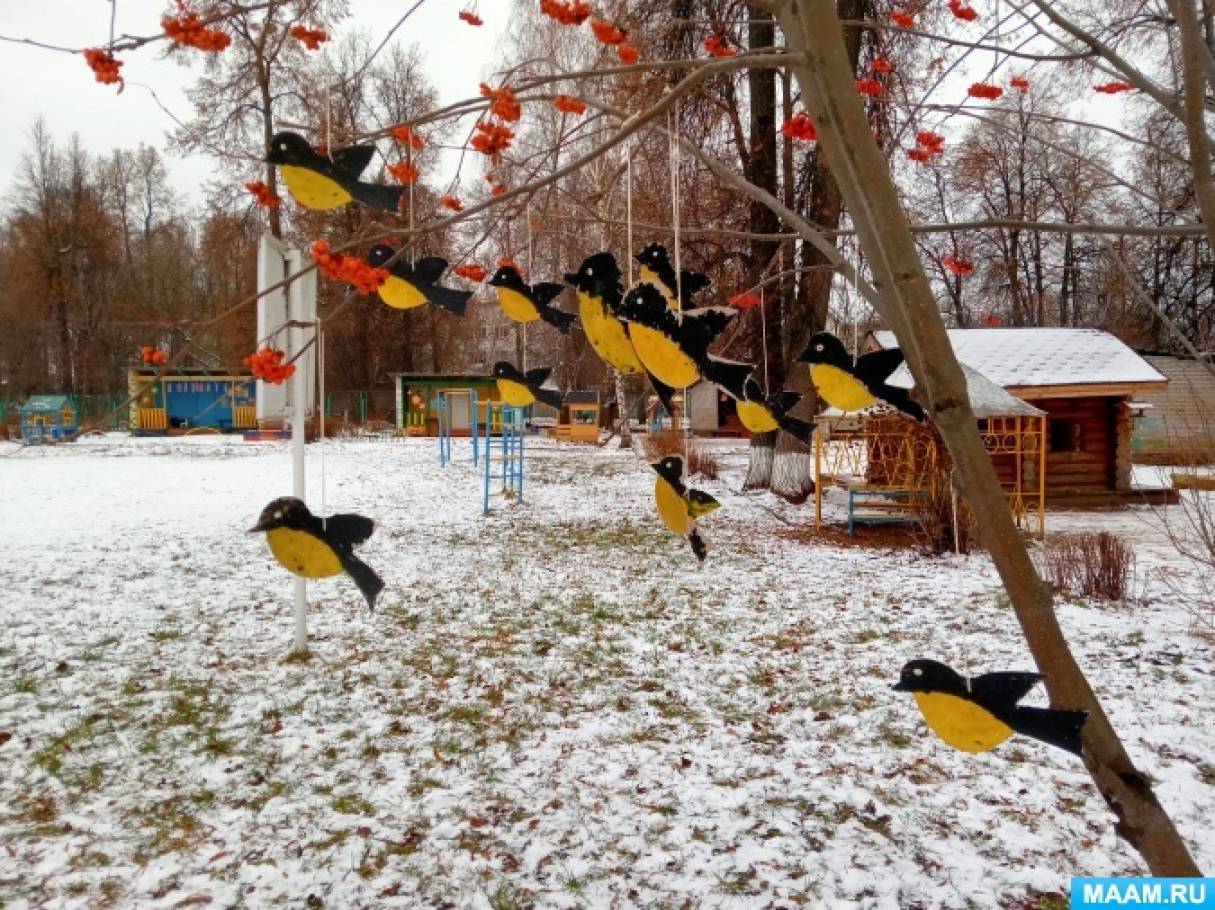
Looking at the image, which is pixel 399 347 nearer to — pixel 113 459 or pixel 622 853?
pixel 113 459

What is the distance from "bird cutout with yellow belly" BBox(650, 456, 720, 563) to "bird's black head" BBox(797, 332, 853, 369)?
0.20 metres

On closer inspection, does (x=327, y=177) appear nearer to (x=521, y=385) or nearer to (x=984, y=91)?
(x=521, y=385)

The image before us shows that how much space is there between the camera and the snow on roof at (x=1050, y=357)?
10.7 meters

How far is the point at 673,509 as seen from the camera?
943mm

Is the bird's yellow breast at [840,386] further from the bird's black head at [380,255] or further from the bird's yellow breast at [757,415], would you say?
the bird's black head at [380,255]

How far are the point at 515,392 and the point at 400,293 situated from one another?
220 millimetres

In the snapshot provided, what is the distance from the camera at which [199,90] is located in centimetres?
240

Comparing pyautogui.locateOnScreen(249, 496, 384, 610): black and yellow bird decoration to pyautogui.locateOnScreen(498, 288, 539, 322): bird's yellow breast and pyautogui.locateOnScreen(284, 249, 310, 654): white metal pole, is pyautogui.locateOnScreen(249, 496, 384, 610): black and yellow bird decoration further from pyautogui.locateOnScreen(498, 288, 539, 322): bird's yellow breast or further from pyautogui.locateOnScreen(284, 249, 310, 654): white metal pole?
pyautogui.locateOnScreen(284, 249, 310, 654): white metal pole

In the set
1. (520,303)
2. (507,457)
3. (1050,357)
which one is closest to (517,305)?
(520,303)

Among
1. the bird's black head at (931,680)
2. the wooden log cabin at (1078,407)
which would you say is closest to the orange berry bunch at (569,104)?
the bird's black head at (931,680)

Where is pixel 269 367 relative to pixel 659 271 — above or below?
below

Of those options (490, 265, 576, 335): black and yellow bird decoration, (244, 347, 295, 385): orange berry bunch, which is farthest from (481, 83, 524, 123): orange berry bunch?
(244, 347, 295, 385): orange berry bunch

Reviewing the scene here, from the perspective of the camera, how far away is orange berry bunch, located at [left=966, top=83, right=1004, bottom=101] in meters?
2.00

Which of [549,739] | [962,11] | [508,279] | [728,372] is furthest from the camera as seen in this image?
[549,739]
